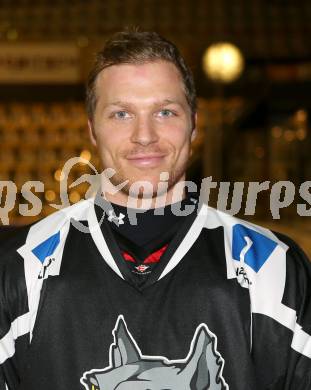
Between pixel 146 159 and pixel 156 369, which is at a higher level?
pixel 146 159

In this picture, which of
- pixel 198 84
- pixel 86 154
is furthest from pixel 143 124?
pixel 86 154

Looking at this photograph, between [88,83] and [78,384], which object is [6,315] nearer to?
[78,384]

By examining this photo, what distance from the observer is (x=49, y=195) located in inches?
253

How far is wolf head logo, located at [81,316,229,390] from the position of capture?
4.25ft

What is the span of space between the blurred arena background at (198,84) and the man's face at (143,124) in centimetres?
451

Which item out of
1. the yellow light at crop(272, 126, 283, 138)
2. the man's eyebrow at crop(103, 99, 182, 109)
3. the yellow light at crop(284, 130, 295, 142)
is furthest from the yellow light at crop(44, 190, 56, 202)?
the man's eyebrow at crop(103, 99, 182, 109)

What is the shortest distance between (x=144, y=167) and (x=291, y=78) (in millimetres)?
5338

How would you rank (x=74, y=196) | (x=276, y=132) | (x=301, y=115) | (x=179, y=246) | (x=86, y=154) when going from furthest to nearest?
(x=276, y=132) → (x=301, y=115) → (x=86, y=154) → (x=74, y=196) → (x=179, y=246)

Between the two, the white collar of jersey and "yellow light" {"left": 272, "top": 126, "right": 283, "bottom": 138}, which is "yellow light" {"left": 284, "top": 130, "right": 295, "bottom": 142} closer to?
"yellow light" {"left": 272, "top": 126, "right": 283, "bottom": 138}

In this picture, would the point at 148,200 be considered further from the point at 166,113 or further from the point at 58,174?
the point at 58,174

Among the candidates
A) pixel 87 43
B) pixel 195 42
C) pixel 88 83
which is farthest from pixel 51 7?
pixel 88 83

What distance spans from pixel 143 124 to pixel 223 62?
16.0ft

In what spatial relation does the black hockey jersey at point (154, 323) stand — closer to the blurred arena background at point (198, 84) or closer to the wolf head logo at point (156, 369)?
the wolf head logo at point (156, 369)

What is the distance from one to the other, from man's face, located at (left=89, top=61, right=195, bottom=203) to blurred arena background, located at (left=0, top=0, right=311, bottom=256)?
4.51m
